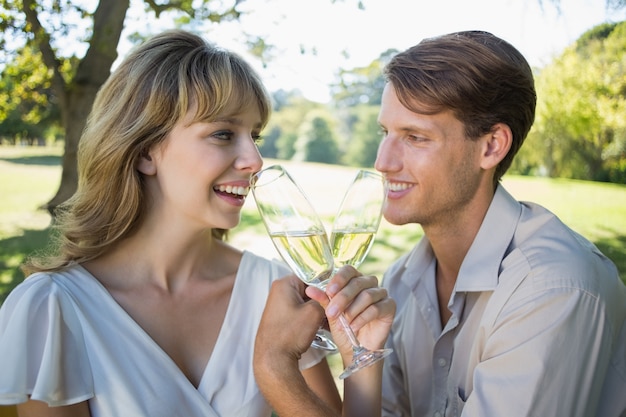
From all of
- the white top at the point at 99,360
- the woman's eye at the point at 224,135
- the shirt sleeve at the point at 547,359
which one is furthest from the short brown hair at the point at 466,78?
the white top at the point at 99,360

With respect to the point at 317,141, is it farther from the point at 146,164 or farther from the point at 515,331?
the point at 515,331

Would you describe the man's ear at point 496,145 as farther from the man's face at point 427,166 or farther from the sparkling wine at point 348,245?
the sparkling wine at point 348,245

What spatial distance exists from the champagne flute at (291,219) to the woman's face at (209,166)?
507 mm

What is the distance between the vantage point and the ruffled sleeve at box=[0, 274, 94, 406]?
6.33 feet

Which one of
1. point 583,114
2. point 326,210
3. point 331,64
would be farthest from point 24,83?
point 583,114

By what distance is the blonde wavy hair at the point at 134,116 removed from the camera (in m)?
2.32

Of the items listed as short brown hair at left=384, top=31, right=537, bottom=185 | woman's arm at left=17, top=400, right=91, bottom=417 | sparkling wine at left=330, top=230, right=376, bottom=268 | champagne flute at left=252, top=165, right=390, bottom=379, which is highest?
short brown hair at left=384, top=31, right=537, bottom=185

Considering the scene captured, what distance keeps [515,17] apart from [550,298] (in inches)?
265

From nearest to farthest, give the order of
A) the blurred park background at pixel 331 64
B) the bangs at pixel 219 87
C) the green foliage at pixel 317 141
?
the bangs at pixel 219 87 < the blurred park background at pixel 331 64 < the green foliage at pixel 317 141

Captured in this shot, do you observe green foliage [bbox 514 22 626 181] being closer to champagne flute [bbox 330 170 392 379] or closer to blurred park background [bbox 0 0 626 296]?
blurred park background [bbox 0 0 626 296]

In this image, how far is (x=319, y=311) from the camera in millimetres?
2168

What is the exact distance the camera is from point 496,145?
9.64 feet

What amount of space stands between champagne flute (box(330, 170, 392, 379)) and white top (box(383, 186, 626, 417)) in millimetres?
505

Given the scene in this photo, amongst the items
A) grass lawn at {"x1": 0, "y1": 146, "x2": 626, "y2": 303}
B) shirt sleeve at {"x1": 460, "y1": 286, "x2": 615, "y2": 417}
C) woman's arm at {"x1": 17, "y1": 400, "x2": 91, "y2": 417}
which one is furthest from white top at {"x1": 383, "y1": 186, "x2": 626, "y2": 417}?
grass lawn at {"x1": 0, "y1": 146, "x2": 626, "y2": 303}
